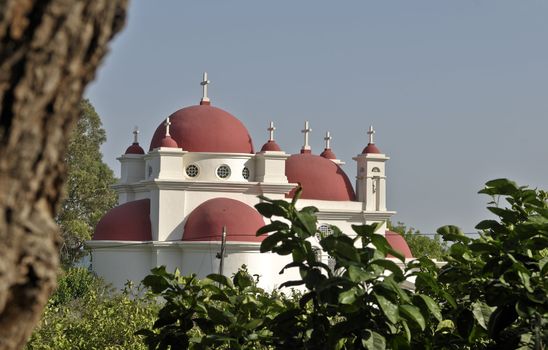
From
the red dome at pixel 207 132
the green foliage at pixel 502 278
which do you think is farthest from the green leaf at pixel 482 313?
the red dome at pixel 207 132

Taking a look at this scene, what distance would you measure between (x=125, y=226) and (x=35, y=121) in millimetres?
32703

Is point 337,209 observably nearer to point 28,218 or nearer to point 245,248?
point 245,248

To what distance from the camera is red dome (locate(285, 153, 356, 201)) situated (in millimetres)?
37031

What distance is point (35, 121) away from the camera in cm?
191

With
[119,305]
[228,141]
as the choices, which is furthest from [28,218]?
[228,141]

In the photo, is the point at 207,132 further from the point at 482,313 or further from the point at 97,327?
the point at 482,313

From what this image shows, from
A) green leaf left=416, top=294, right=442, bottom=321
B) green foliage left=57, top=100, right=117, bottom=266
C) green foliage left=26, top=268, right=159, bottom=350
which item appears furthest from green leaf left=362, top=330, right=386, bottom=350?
green foliage left=57, top=100, right=117, bottom=266

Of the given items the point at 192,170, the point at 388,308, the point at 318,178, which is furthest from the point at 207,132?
the point at 388,308

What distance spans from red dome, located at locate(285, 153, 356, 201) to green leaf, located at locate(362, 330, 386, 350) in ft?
107

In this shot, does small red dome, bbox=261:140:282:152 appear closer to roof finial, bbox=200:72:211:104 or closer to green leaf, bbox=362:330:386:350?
roof finial, bbox=200:72:211:104

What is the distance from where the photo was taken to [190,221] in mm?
33719

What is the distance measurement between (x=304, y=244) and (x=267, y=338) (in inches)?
23.5

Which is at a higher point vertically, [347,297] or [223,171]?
[223,171]

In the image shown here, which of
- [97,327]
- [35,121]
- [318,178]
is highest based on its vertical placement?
[318,178]
